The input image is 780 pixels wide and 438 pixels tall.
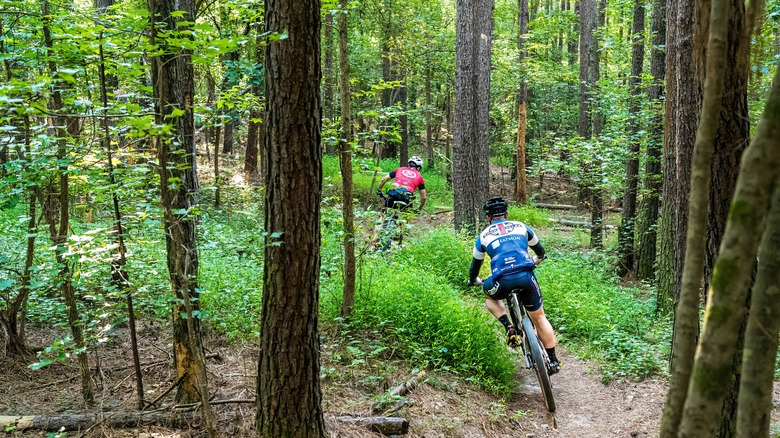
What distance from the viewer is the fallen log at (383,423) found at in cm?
439

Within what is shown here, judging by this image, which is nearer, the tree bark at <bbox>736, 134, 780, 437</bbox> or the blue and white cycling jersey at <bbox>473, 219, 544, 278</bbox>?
the tree bark at <bbox>736, 134, 780, 437</bbox>

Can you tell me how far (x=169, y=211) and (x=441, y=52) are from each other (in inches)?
748

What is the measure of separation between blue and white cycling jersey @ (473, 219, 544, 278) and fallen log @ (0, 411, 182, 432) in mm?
3826

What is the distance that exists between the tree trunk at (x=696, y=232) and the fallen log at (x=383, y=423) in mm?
3004

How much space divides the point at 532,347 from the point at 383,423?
2247 millimetres

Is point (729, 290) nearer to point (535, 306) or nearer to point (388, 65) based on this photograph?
point (535, 306)

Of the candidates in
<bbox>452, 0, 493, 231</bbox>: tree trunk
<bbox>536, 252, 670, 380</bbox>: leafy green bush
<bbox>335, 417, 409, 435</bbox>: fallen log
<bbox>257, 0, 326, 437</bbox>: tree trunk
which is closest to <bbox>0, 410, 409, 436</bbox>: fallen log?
<bbox>257, 0, 326, 437</bbox>: tree trunk

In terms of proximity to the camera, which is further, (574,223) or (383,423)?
(574,223)

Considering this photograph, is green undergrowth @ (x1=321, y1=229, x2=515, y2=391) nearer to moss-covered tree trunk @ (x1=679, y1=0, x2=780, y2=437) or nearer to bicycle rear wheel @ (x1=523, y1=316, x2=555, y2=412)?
bicycle rear wheel @ (x1=523, y1=316, x2=555, y2=412)

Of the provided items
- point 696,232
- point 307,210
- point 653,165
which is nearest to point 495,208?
point 307,210

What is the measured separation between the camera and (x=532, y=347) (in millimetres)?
5941

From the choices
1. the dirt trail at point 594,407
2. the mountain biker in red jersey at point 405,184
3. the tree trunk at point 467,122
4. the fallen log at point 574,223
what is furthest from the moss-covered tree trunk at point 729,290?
the fallen log at point 574,223

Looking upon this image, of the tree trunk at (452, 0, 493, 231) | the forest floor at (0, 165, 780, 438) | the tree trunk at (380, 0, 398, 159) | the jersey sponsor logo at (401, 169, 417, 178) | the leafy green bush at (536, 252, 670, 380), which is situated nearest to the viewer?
the forest floor at (0, 165, 780, 438)

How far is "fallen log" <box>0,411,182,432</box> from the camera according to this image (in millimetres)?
3775
